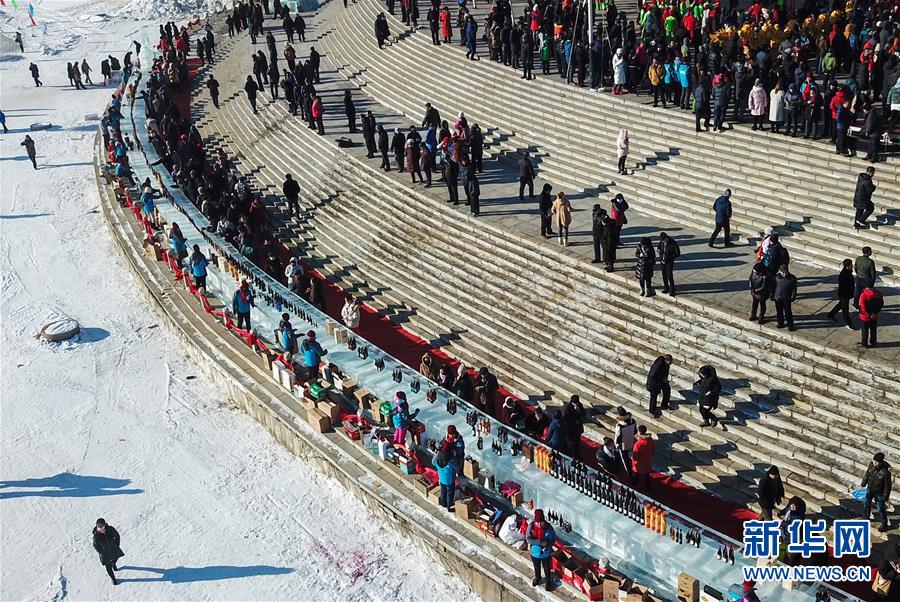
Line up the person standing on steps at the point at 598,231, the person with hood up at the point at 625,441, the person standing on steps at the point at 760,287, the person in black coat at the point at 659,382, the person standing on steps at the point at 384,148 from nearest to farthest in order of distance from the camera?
the person with hood up at the point at 625,441 < the person in black coat at the point at 659,382 < the person standing on steps at the point at 760,287 < the person standing on steps at the point at 598,231 < the person standing on steps at the point at 384,148

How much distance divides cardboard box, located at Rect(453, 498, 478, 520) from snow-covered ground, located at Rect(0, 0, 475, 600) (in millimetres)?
971

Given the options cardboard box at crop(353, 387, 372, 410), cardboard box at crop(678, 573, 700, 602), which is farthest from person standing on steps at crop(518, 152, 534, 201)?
cardboard box at crop(678, 573, 700, 602)

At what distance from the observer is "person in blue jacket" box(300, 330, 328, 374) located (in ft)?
58.4

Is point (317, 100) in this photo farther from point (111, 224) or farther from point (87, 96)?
point (87, 96)

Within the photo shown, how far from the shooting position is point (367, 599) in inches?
571

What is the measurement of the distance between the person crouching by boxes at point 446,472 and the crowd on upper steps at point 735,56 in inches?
403

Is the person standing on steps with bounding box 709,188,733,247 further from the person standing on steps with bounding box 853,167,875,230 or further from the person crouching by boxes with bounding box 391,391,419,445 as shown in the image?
the person crouching by boxes with bounding box 391,391,419,445

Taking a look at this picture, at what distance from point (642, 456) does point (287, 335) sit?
7.61 meters

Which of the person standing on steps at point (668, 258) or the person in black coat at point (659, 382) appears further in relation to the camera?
the person standing on steps at point (668, 258)

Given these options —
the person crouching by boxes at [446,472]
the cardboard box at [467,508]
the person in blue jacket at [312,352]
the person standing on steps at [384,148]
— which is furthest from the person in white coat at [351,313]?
the person standing on steps at [384,148]

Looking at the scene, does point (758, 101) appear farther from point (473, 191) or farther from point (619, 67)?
point (473, 191)

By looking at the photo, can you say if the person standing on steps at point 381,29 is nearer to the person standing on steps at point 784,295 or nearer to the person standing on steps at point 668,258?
the person standing on steps at point 668,258

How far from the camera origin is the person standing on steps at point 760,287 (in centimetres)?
1548

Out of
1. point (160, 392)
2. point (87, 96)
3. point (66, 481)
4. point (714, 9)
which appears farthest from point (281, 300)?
point (87, 96)
